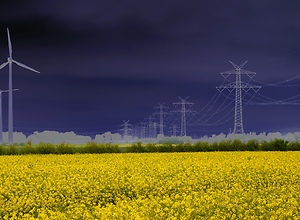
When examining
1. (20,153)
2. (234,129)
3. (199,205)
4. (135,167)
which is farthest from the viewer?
(234,129)

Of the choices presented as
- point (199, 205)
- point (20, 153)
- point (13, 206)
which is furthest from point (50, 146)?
point (199, 205)

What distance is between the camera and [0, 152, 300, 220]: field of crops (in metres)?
13.3

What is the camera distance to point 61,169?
2500cm

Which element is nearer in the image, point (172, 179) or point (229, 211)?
point (229, 211)

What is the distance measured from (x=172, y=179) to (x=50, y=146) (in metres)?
23.5

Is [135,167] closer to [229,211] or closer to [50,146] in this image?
[229,211]

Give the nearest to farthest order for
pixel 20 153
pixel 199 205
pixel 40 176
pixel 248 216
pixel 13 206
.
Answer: pixel 248 216 < pixel 199 205 < pixel 13 206 < pixel 40 176 < pixel 20 153

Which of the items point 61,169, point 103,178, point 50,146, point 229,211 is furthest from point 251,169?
point 50,146

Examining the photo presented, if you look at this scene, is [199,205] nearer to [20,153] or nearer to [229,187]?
[229,187]

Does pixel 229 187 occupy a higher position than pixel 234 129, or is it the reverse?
pixel 234 129

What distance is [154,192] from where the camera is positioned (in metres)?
19.4

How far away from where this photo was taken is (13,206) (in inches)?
678

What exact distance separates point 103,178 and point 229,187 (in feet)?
18.1

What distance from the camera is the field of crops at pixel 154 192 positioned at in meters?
13.3
